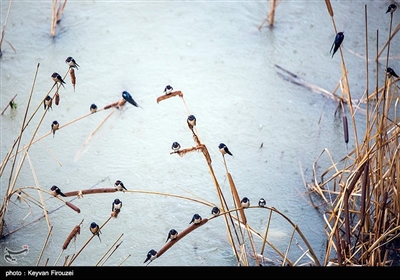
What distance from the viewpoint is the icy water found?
1.69 metres

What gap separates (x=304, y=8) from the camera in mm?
2479

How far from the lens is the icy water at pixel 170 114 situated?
1.69 metres

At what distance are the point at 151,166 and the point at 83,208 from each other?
0.26m

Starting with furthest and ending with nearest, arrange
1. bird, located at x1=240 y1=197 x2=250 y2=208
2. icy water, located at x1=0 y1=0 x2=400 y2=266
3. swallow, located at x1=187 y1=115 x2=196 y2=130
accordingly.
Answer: icy water, located at x1=0 y1=0 x2=400 y2=266, bird, located at x1=240 y1=197 x2=250 y2=208, swallow, located at x1=187 y1=115 x2=196 y2=130

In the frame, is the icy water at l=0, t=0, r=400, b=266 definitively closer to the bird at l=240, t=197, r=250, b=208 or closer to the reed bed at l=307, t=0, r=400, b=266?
the reed bed at l=307, t=0, r=400, b=266

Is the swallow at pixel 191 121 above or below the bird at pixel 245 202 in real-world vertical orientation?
above

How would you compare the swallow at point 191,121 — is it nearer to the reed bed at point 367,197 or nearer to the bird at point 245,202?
the bird at point 245,202

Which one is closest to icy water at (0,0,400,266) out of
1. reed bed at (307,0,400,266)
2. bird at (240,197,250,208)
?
reed bed at (307,0,400,266)

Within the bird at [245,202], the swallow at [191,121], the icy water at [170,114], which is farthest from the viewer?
the icy water at [170,114]

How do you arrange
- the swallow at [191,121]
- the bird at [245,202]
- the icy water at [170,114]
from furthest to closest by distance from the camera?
the icy water at [170,114] → the bird at [245,202] → the swallow at [191,121]

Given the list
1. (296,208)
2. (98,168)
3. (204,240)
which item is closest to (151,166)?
(98,168)

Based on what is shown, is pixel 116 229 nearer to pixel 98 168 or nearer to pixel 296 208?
pixel 98 168

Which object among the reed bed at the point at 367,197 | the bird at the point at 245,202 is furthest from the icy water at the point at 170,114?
the bird at the point at 245,202

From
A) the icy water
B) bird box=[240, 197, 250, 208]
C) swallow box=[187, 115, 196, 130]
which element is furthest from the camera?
the icy water
